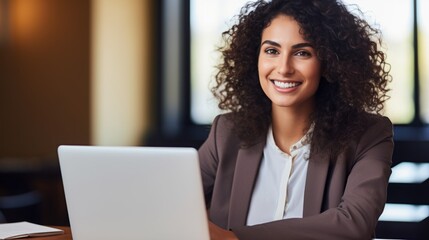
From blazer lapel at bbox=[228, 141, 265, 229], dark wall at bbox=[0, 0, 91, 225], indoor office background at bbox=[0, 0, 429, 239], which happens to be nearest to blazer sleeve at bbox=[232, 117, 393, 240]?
blazer lapel at bbox=[228, 141, 265, 229]

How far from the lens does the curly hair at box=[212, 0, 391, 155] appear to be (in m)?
2.00

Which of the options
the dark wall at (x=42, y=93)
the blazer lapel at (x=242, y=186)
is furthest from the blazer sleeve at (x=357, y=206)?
the dark wall at (x=42, y=93)

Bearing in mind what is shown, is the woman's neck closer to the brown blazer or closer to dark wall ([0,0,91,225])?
the brown blazer

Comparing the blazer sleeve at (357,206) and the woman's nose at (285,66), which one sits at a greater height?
the woman's nose at (285,66)

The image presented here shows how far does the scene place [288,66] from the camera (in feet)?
6.44

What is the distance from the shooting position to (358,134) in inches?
78.3

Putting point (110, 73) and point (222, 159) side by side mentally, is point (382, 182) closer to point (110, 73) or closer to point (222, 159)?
point (222, 159)

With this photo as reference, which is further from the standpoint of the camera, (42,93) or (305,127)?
(42,93)

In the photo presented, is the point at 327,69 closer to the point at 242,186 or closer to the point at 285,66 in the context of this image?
the point at 285,66

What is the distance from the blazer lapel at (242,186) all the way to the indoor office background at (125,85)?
289cm

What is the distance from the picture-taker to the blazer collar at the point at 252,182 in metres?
1.95

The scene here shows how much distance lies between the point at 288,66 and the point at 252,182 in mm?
336

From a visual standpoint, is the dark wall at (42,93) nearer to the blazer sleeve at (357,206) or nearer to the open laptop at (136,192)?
the blazer sleeve at (357,206)

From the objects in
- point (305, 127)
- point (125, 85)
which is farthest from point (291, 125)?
point (125, 85)
